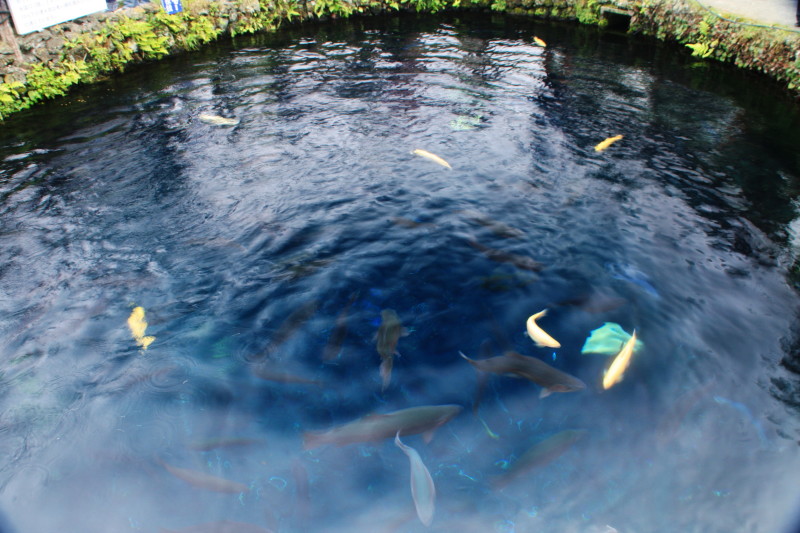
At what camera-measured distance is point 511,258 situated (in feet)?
19.1

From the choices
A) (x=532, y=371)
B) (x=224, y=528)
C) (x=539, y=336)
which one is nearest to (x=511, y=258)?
(x=539, y=336)

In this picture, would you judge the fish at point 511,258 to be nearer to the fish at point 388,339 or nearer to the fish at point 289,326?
the fish at point 388,339

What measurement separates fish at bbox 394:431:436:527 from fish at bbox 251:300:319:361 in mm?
1653

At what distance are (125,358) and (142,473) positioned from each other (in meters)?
1.29

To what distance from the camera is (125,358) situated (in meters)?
4.77

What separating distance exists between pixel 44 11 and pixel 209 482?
1049cm

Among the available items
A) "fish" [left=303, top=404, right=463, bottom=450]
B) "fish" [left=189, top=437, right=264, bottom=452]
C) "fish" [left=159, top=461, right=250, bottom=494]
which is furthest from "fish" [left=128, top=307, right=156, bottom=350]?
"fish" [left=303, top=404, right=463, bottom=450]

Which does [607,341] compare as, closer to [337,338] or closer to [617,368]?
[617,368]

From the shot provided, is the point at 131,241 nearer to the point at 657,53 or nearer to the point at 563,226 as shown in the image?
the point at 563,226

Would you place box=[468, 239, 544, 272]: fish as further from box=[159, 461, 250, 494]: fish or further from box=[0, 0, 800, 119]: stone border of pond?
box=[0, 0, 800, 119]: stone border of pond

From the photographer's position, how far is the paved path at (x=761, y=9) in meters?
11.0

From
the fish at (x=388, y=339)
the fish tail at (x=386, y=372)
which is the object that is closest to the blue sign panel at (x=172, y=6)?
the fish at (x=388, y=339)

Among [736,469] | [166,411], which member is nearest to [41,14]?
[166,411]

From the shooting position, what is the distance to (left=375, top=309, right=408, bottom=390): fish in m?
4.61
